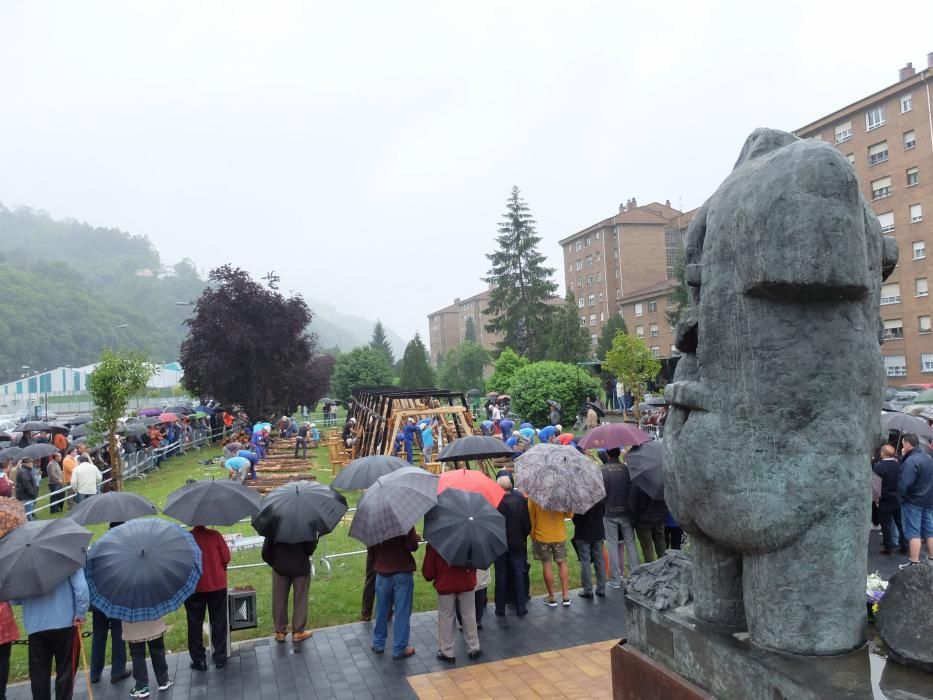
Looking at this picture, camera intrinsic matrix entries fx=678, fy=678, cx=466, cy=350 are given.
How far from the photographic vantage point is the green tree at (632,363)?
30.2m

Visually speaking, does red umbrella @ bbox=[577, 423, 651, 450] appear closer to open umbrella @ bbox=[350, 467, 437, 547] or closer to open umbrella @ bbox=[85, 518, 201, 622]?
open umbrella @ bbox=[350, 467, 437, 547]

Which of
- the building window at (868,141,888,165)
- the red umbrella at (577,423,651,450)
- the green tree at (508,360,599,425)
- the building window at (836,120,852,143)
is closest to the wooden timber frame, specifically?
the green tree at (508,360,599,425)

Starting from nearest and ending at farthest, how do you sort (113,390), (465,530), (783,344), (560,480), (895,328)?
(783,344), (465,530), (560,480), (113,390), (895,328)

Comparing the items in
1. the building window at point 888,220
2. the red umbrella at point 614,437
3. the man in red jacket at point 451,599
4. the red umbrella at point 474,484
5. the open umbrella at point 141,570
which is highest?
the building window at point 888,220

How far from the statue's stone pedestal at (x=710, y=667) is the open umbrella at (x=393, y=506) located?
85.0 inches

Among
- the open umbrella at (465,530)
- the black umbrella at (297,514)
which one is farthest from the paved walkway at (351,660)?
the black umbrella at (297,514)

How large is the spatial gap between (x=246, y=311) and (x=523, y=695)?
27652 millimetres

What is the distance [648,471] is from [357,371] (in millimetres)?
44861

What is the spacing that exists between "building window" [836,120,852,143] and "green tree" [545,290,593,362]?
17232 millimetres

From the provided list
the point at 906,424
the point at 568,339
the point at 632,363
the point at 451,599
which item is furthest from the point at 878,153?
the point at 451,599

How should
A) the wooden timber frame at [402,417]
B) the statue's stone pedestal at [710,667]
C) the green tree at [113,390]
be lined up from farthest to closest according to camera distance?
the wooden timber frame at [402,417] → the green tree at [113,390] → the statue's stone pedestal at [710,667]

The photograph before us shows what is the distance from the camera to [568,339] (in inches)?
1635

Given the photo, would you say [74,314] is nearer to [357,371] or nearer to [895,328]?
[357,371]

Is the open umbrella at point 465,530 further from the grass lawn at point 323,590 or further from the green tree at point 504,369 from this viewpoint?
the green tree at point 504,369
